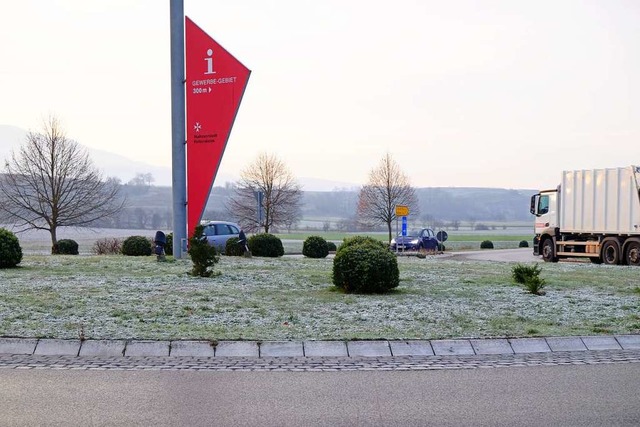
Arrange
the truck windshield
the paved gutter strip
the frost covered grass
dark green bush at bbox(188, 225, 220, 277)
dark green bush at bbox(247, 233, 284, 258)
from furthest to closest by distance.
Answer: the truck windshield < dark green bush at bbox(247, 233, 284, 258) < dark green bush at bbox(188, 225, 220, 277) < the frost covered grass < the paved gutter strip

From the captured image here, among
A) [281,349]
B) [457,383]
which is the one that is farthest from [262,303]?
[457,383]

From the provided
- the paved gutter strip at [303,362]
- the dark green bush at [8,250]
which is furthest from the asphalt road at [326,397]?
the dark green bush at [8,250]

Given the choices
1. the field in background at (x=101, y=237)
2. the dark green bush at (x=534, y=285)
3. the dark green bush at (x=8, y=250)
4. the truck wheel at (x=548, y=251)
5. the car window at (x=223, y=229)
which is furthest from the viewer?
the field in background at (x=101, y=237)

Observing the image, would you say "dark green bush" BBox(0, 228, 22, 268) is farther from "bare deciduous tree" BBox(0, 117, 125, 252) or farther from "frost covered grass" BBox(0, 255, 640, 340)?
"bare deciduous tree" BBox(0, 117, 125, 252)

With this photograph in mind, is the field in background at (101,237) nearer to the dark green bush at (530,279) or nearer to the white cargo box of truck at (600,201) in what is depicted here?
the white cargo box of truck at (600,201)

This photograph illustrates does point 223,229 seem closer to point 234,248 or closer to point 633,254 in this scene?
point 234,248

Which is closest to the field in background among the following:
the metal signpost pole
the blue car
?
the blue car

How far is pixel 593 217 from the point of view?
31047 millimetres

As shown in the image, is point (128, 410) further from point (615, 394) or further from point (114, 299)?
point (114, 299)

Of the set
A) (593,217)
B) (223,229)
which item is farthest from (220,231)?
(593,217)

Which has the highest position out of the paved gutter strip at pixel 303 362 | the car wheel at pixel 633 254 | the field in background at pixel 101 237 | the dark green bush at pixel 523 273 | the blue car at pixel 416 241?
the dark green bush at pixel 523 273

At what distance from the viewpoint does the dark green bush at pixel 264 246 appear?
1092 inches

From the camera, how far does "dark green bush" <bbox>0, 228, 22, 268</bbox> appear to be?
56.4 feet

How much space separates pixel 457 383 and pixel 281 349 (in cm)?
230
